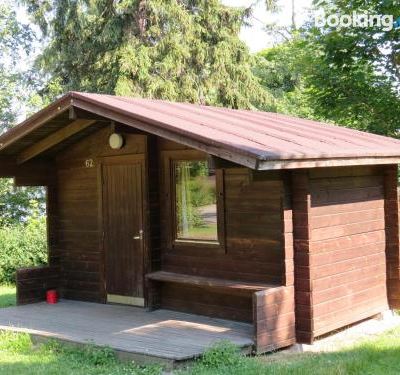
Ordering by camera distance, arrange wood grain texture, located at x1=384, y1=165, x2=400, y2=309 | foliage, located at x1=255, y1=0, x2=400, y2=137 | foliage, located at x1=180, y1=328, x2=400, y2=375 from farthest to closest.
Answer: foliage, located at x1=255, y1=0, x2=400, y2=137
wood grain texture, located at x1=384, y1=165, x2=400, y2=309
foliage, located at x1=180, y1=328, x2=400, y2=375

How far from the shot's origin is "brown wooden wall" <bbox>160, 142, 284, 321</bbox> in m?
7.03

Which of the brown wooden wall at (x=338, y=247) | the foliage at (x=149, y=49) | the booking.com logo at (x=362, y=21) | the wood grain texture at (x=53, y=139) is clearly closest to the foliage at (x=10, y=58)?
the foliage at (x=149, y=49)

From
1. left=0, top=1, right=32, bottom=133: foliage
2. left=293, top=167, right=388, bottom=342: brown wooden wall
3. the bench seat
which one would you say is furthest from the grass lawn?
left=0, top=1, right=32, bottom=133: foliage

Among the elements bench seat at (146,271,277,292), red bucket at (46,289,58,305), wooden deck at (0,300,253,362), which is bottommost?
wooden deck at (0,300,253,362)

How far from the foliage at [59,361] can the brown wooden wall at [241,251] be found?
176 centimetres

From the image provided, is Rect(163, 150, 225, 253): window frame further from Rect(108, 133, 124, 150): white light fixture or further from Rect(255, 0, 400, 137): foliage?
Rect(255, 0, 400, 137): foliage

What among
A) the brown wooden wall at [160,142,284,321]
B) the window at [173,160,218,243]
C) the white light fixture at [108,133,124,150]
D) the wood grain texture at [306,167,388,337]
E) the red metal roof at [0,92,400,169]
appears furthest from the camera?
the white light fixture at [108,133,124,150]

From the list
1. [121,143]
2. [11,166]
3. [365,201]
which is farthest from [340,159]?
[11,166]

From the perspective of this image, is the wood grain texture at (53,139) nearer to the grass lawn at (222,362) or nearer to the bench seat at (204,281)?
the bench seat at (204,281)

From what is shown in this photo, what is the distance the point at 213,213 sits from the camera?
7629 mm

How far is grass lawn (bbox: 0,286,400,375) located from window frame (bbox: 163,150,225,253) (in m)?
1.72

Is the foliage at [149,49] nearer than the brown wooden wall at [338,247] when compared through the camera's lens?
No

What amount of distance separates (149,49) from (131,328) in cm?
1189

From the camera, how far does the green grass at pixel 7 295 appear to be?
10.1 meters
